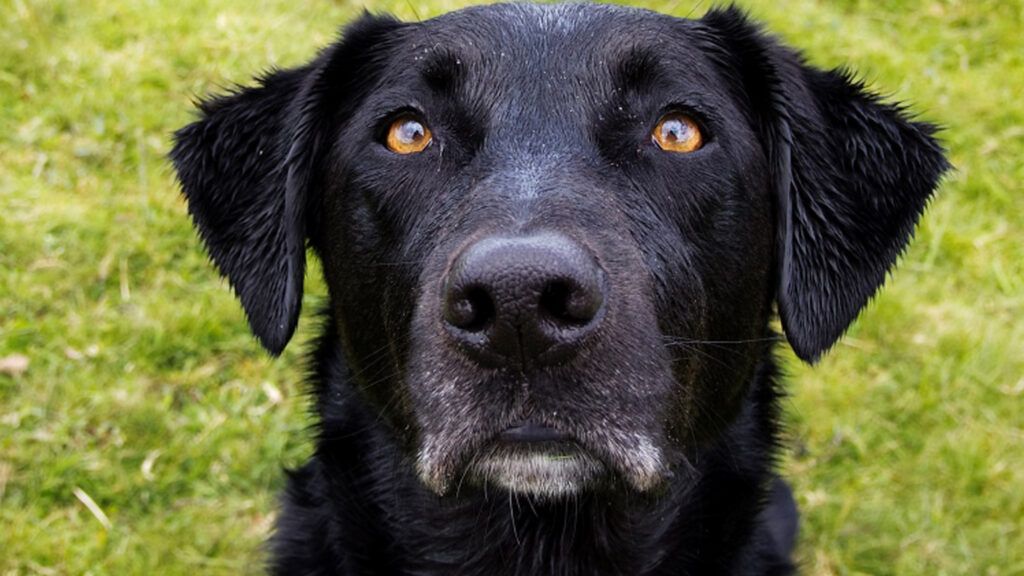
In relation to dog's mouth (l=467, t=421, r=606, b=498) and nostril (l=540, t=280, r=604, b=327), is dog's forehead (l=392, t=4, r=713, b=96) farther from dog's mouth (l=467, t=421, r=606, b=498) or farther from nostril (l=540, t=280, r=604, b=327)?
dog's mouth (l=467, t=421, r=606, b=498)

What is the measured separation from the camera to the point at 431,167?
9.91 ft

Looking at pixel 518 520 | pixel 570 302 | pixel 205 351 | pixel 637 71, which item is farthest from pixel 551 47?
pixel 205 351

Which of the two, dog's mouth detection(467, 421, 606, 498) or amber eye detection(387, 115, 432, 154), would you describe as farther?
amber eye detection(387, 115, 432, 154)

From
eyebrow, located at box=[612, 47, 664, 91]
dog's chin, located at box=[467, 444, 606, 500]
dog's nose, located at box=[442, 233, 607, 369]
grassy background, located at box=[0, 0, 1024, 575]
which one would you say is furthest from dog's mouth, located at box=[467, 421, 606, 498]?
grassy background, located at box=[0, 0, 1024, 575]

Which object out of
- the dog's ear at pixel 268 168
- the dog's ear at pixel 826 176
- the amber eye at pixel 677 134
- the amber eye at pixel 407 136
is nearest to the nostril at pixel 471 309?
the amber eye at pixel 407 136

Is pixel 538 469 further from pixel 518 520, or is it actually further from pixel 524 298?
pixel 518 520

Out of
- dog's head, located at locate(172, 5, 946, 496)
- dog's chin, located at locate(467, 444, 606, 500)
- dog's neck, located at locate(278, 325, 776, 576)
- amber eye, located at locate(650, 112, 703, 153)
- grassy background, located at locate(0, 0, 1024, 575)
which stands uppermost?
amber eye, located at locate(650, 112, 703, 153)

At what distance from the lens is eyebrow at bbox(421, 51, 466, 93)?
3092mm

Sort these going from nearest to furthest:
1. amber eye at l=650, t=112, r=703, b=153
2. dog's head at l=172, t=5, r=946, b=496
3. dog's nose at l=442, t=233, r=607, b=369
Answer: dog's nose at l=442, t=233, r=607, b=369 → dog's head at l=172, t=5, r=946, b=496 → amber eye at l=650, t=112, r=703, b=153

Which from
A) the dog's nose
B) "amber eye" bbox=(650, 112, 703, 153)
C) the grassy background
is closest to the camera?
the dog's nose

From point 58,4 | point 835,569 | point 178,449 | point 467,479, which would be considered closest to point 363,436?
point 467,479

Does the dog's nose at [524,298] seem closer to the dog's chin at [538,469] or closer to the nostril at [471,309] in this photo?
the nostril at [471,309]

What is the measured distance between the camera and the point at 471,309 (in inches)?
97.2

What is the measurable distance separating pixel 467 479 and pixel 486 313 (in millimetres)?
501
